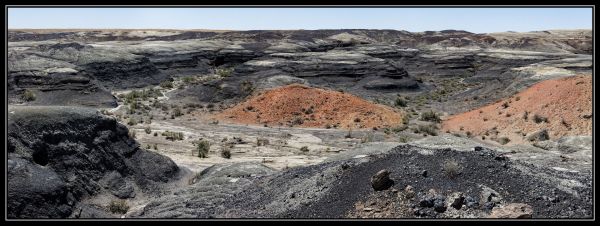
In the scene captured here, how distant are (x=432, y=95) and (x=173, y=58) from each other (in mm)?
30636

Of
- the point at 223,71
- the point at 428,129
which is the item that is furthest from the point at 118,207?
the point at 223,71

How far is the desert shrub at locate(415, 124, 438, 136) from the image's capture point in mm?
31592

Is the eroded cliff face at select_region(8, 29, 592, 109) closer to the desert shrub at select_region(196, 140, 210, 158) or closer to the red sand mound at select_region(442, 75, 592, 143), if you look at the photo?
the red sand mound at select_region(442, 75, 592, 143)

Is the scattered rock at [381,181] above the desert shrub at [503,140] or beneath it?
above

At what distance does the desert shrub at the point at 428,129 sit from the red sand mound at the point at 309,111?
7.93 ft

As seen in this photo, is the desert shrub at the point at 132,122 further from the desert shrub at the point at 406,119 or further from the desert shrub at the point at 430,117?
the desert shrub at the point at 430,117

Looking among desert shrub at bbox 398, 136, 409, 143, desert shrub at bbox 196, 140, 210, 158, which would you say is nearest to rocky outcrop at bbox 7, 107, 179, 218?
desert shrub at bbox 196, 140, 210, 158

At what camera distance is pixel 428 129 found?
32.0 metres

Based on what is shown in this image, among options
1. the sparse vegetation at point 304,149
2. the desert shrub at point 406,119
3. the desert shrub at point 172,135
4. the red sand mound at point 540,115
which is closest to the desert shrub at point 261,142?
the sparse vegetation at point 304,149

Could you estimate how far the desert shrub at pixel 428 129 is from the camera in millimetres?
31592

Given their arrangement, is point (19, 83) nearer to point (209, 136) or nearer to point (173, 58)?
point (209, 136)

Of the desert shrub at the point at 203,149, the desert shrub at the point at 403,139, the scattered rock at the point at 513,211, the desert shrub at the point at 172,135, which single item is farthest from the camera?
the desert shrub at the point at 403,139

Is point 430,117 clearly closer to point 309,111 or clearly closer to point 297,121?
point 309,111

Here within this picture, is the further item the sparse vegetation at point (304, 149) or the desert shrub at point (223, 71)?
the desert shrub at point (223, 71)
